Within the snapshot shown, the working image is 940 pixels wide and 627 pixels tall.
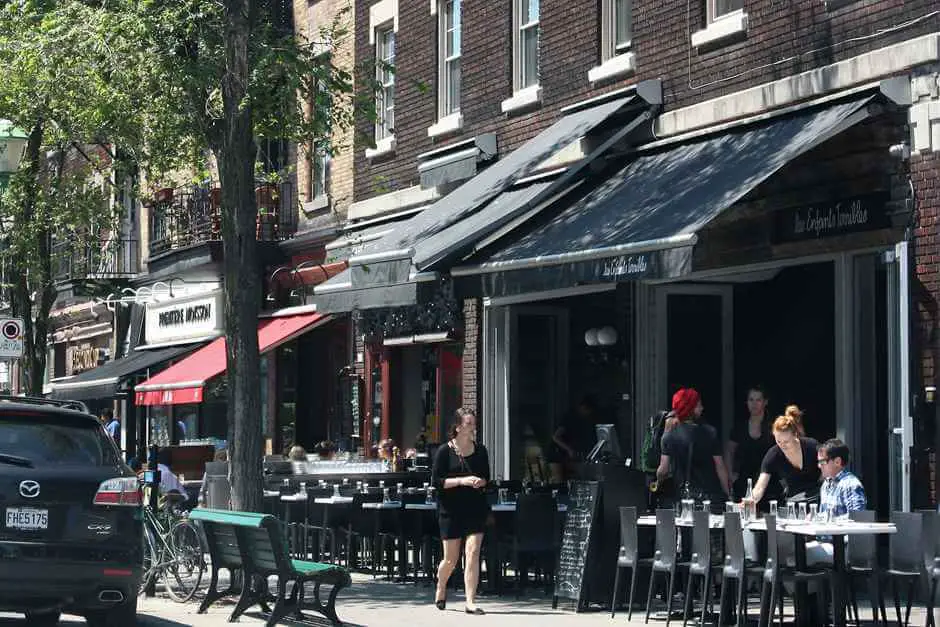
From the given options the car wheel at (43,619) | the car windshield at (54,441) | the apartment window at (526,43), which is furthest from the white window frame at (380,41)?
the car windshield at (54,441)

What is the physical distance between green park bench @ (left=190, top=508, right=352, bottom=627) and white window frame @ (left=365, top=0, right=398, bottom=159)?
467 inches

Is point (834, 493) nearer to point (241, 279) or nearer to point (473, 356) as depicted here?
point (241, 279)

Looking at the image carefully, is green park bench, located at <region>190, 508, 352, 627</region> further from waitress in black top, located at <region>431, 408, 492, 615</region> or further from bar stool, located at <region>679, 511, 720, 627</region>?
bar stool, located at <region>679, 511, 720, 627</region>

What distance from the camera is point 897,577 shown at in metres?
12.8

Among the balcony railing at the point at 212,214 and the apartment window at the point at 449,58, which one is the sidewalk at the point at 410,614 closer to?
the apartment window at the point at 449,58

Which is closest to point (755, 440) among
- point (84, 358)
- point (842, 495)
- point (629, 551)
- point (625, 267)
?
point (625, 267)

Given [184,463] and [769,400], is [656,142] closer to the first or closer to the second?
[769,400]

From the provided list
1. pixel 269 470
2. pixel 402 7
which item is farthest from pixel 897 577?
pixel 402 7

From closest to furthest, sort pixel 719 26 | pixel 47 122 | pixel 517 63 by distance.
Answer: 1. pixel 719 26
2. pixel 517 63
3. pixel 47 122

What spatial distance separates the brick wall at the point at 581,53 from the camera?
53.8 ft

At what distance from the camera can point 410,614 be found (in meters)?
15.1

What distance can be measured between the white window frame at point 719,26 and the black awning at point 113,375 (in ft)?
54.3

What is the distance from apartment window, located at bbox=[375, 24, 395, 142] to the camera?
2656 centimetres

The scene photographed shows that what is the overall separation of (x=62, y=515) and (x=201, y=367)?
652 inches
